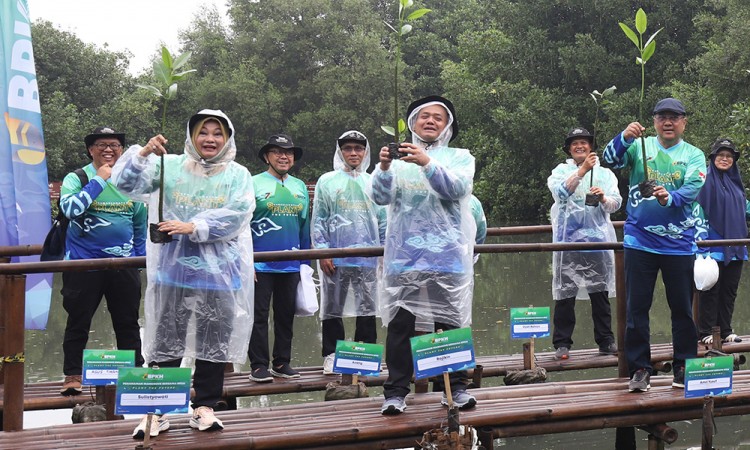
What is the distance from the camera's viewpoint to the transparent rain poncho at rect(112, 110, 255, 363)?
423 centimetres

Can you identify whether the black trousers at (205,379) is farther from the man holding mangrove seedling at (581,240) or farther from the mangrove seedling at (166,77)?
the man holding mangrove seedling at (581,240)

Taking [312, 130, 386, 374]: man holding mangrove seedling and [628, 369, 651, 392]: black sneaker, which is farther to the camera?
[312, 130, 386, 374]: man holding mangrove seedling

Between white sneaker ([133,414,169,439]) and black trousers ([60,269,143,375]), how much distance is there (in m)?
1.47

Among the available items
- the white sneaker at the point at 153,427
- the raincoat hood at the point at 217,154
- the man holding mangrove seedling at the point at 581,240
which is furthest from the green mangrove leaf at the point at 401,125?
the man holding mangrove seedling at the point at 581,240

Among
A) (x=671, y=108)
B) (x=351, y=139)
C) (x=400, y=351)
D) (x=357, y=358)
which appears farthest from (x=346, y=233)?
(x=671, y=108)

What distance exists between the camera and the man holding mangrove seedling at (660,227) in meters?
4.98

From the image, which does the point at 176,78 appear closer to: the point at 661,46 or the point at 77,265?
the point at 77,265

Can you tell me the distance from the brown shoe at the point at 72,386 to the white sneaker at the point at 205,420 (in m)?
1.37

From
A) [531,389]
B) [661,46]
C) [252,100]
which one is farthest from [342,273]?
[252,100]

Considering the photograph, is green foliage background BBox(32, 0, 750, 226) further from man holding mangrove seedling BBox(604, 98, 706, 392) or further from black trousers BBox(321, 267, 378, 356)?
man holding mangrove seedling BBox(604, 98, 706, 392)

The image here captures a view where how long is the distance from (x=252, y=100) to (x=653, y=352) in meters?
30.5

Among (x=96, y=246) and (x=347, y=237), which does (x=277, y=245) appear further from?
(x=96, y=246)

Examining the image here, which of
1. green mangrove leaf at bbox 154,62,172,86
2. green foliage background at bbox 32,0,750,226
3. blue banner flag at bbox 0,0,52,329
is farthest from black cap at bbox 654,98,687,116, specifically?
green foliage background at bbox 32,0,750,226

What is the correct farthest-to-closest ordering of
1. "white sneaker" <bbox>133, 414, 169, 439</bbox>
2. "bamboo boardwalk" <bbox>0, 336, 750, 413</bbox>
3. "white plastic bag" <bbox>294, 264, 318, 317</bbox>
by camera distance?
"white plastic bag" <bbox>294, 264, 318, 317</bbox>, "bamboo boardwalk" <bbox>0, 336, 750, 413</bbox>, "white sneaker" <bbox>133, 414, 169, 439</bbox>
